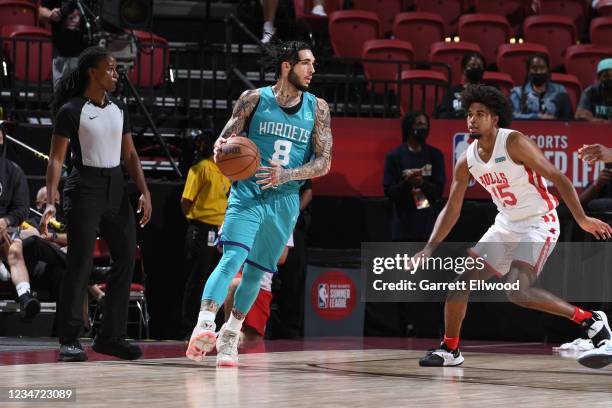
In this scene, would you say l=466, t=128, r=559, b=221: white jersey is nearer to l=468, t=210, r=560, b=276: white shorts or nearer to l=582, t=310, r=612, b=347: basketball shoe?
l=468, t=210, r=560, b=276: white shorts

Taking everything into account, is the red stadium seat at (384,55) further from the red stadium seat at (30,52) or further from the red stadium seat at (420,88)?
the red stadium seat at (30,52)

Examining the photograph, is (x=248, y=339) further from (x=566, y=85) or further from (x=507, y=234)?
(x=566, y=85)

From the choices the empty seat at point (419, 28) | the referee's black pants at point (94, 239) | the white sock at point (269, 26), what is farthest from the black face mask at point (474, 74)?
the referee's black pants at point (94, 239)

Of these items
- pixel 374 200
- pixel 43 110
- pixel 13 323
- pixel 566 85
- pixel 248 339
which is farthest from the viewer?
pixel 566 85

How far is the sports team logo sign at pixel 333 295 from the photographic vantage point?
11.2m

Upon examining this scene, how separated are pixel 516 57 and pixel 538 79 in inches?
91.3

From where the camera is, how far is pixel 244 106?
7105mm

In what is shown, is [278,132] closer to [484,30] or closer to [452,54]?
[452,54]

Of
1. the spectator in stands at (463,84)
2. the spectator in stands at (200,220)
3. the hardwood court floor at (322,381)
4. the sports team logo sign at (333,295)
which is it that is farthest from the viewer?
the spectator in stands at (463,84)

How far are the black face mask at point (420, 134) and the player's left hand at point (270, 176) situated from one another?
14.3 feet

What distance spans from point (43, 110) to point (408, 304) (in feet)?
14.9

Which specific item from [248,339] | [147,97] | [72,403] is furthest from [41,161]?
[72,403]

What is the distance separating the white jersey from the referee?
88.4 inches

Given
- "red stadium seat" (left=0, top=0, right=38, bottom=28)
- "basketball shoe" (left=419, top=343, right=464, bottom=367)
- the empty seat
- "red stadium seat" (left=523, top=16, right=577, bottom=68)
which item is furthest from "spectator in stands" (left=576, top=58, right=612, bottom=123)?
"red stadium seat" (left=0, top=0, right=38, bottom=28)
